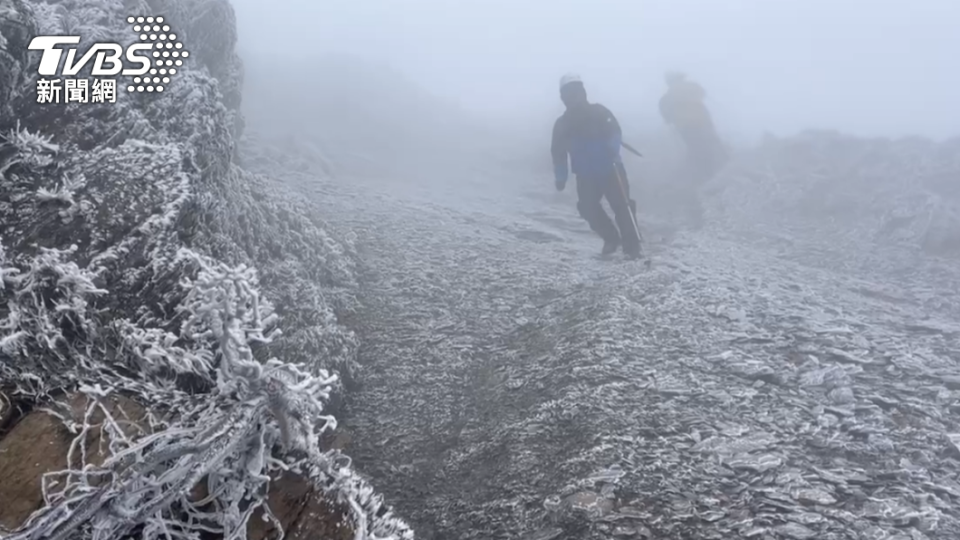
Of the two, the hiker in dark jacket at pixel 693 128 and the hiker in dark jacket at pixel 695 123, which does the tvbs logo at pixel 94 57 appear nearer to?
the hiker in dark jacket at pixel 693 128

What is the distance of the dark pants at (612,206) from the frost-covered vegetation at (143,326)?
818 cm

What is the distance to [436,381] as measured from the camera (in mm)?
9234

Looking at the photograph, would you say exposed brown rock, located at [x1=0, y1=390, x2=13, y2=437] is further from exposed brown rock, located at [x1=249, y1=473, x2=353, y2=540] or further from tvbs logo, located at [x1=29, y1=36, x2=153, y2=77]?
tvbs logo, located at [x1=29, y1=36, x2=153, y2=77]

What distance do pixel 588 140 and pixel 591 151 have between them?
25 cm

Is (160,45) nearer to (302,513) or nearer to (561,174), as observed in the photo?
(302,513)

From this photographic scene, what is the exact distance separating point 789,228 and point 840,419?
51.4 ft

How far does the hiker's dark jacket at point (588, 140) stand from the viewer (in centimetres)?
1409

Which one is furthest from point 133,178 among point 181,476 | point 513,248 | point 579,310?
point 513,248

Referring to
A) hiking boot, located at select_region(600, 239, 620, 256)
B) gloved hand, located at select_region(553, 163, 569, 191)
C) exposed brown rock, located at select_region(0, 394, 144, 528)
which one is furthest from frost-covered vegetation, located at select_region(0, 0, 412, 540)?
hiking boot, located at select_region(600, 239, 620, 256)

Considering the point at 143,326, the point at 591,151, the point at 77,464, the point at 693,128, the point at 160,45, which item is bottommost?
the point at 77,464

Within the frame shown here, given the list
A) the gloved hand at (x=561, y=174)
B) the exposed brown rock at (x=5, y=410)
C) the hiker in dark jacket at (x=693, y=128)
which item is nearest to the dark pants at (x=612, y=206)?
the gloved hand at (x=561, y=174)

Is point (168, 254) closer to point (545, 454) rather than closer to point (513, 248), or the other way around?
point (545, 454)

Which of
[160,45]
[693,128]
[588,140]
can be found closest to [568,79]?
[588,140]

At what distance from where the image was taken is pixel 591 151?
14227 mm
